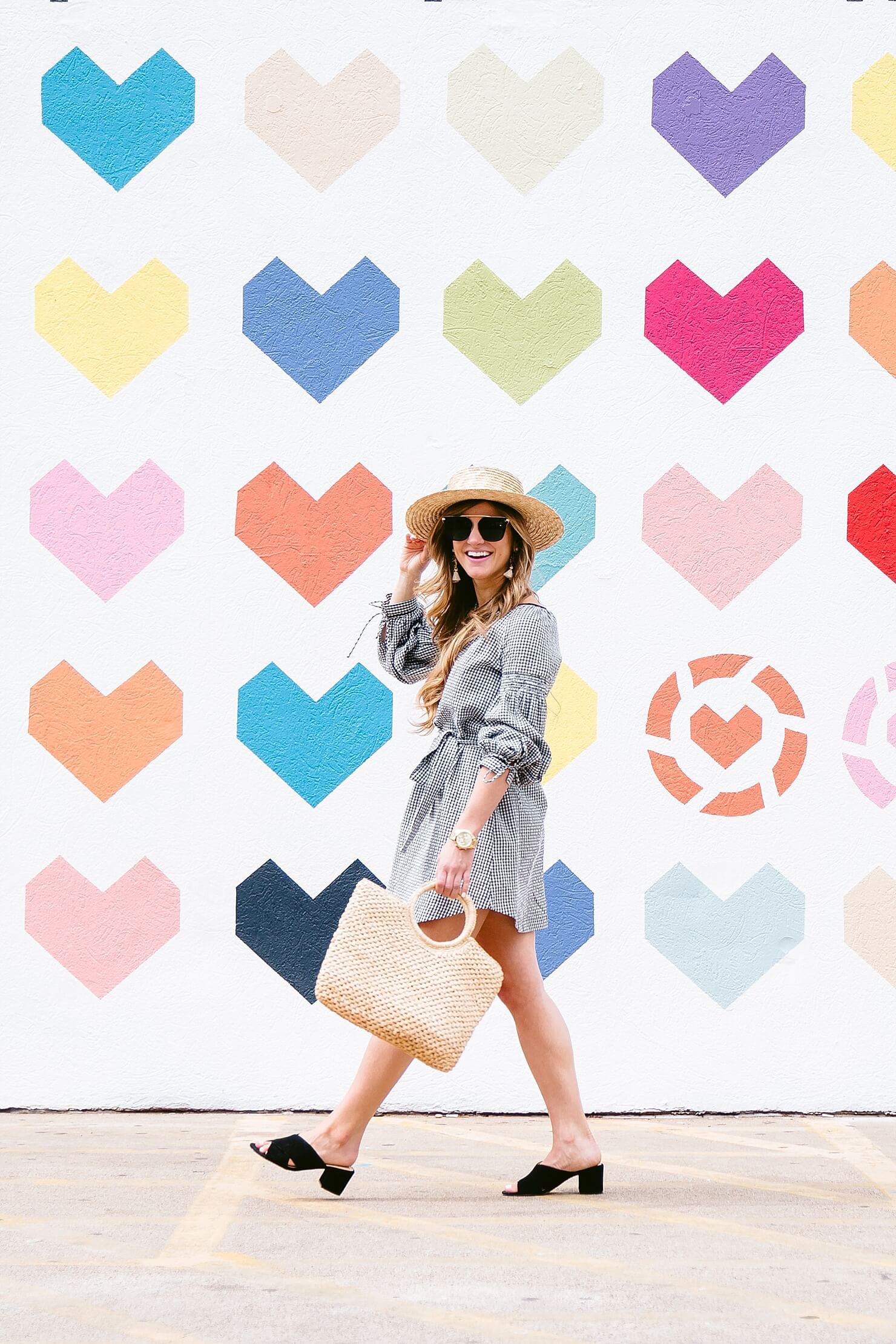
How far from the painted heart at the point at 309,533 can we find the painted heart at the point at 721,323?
33.7 inches

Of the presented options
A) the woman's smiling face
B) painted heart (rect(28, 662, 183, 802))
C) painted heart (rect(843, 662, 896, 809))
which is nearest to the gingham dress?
the woman's smiling face

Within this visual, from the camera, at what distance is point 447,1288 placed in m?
2.10

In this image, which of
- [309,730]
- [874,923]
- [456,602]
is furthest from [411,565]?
[874,923]

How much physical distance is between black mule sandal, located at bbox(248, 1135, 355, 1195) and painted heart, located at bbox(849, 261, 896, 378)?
2.39 meters

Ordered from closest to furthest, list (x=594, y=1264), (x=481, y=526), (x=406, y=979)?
1. (x=594, y=1264)
2. (x=406, y=979)
3. (x=481, y=526)

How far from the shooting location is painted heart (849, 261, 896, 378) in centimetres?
379

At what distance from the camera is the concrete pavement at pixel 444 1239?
194cm

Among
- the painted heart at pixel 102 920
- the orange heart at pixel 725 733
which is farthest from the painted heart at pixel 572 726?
the painted heart at pixel 102 920

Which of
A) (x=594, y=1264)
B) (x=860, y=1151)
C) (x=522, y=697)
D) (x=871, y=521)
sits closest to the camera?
(x=594, y=1264)

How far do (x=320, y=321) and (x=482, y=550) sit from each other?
1.18m

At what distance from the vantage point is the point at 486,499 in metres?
2.89

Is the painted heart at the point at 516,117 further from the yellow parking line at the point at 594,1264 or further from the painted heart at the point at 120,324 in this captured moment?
the yellow parking line at the point at 594,1264

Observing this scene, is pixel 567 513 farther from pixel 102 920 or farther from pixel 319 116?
pixel 102 920

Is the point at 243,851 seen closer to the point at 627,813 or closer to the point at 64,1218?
the point at 627,813
